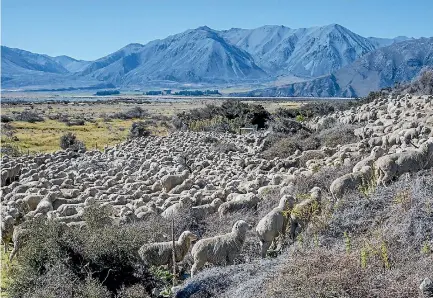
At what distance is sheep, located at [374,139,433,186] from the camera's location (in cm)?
1159

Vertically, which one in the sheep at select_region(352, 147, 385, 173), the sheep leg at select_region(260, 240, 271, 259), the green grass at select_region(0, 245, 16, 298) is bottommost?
the green grass at select_region(0, 245, 16, 298)

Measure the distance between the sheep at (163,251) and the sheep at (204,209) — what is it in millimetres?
2495

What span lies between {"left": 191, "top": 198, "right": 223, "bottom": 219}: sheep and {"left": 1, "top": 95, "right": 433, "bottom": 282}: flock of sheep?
0.03m

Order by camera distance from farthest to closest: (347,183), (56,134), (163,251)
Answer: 1. (56,134)
2. (347,183)
3. (163,251)

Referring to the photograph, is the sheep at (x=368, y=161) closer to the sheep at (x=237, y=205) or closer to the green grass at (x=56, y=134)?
the sheep at (x=237, y=205)

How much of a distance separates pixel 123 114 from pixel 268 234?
60408 millimetres

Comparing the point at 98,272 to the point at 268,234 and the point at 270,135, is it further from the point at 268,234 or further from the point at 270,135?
the point at 270,135

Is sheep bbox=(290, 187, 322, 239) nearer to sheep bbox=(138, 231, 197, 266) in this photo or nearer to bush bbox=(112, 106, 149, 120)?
sheep bbox=(138, 231, 197, 266)

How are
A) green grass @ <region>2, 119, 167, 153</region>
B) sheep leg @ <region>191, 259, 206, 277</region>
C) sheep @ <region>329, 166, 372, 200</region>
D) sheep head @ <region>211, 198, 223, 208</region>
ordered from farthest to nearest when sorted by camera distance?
1. green grass @ <region>2, 119, 167, 153</region>
2. sheep head @ <region>211, 198, 223, 208</region>
3. sheep @ <region>329, 166, 372, 200</region>
4. sheep leg @ <region>191, 259, 206, 277</region>

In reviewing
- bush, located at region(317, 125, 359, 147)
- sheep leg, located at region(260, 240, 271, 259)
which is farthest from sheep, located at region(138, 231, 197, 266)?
bush, located at region(317, 125, 359, 147)

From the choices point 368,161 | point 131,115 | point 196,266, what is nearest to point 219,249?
point 196,266

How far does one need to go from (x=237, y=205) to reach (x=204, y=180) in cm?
493

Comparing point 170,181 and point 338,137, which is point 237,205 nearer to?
point 170,181

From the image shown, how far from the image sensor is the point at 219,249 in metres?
9.88
